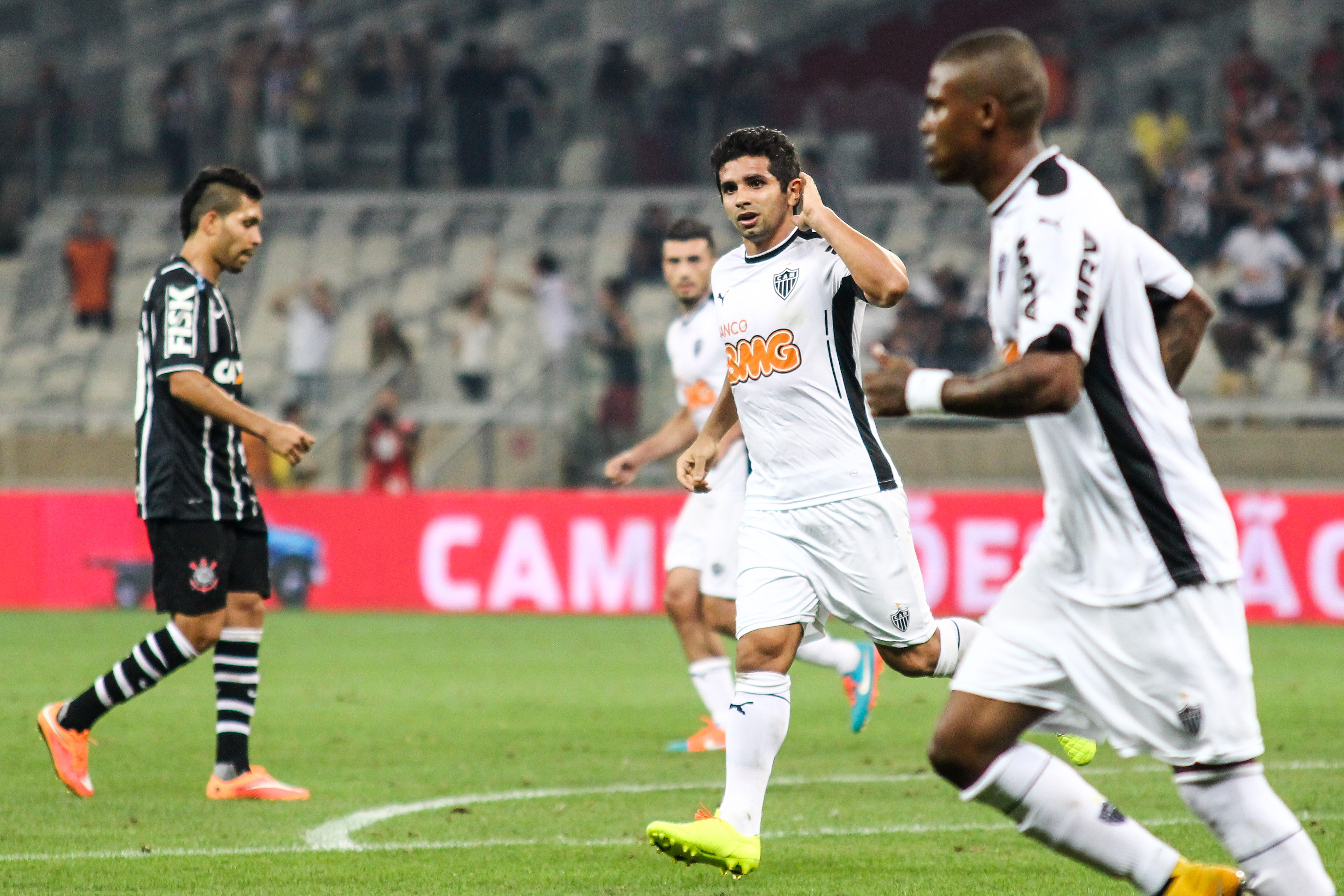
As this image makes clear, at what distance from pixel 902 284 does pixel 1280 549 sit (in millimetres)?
10560

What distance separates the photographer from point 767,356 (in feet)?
19.9

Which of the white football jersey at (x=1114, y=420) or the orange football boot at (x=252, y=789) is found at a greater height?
the white football jersey at (x=1114, y=420)

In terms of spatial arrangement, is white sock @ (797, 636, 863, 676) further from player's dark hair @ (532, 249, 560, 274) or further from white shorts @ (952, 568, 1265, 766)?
player's dark hair @ (532, 249, 560, 274)

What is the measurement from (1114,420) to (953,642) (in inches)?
96.3

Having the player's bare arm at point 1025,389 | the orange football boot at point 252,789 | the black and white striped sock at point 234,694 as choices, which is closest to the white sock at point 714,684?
the orange football boot at point 252,789

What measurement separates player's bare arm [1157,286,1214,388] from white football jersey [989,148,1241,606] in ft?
0.22

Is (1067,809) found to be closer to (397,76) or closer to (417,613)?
(417,613)

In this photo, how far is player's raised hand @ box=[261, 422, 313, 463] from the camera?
6574mm

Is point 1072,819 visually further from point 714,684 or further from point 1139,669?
point 714,684

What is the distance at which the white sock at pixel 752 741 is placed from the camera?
550 cm

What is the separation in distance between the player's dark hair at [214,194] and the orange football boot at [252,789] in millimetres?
2122

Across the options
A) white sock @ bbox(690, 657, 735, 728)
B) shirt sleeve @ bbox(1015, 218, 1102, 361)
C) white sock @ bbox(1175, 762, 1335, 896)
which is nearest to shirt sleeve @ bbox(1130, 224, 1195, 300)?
shirt sleeve @ bbox(1015, 218, 1102, 361)

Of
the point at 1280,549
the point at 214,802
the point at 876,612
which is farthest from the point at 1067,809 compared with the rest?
the point at 1280,549

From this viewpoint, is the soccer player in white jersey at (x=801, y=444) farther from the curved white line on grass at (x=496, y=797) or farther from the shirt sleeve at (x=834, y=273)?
the curved white line on grass at (x=496, y=797)
